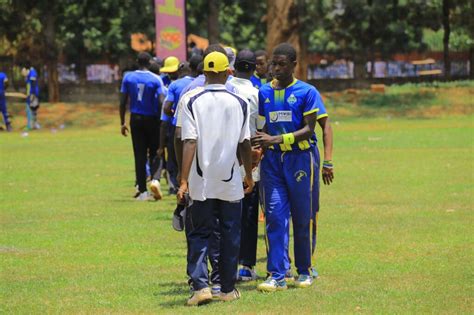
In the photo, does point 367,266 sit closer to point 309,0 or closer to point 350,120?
point 350,120

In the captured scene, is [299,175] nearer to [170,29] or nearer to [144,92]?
[144,92]

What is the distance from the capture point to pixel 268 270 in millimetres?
9836

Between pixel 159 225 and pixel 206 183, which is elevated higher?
pixel 206 183

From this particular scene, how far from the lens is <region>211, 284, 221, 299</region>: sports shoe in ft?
30.8

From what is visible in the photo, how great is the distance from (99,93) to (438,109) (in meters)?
19.8

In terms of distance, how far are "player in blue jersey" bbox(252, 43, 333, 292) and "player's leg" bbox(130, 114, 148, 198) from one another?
799cm

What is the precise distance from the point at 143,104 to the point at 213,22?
34.2 m

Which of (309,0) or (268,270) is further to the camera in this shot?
(309,0)

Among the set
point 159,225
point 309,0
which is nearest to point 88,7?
point 309,0

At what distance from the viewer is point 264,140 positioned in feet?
31.9

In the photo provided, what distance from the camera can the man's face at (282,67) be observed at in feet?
32.0

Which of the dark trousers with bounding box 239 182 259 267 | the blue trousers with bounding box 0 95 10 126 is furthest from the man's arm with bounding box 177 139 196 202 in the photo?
the blue trousers with bounding box 0 95 10 126

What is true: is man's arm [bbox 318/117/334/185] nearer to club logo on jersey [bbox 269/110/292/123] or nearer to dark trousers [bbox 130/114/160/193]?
club logo on jersey [bbox 269/110/292/123]

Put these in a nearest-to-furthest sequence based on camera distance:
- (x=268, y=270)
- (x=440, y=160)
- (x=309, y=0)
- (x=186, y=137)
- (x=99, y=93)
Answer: (x=186, y=137) → (x=268, y=270) → (x=440, y=160) → (x=99, y=93) → (x=309, y=0)
